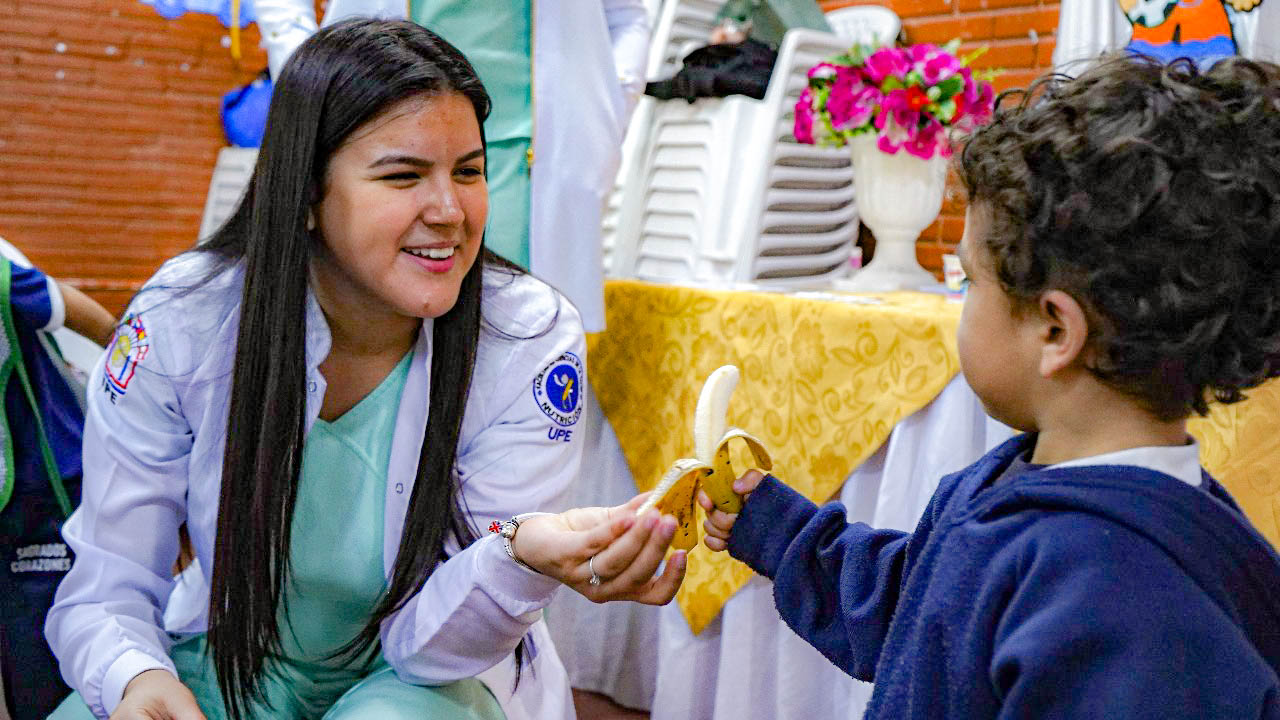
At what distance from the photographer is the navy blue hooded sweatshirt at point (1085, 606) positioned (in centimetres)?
70

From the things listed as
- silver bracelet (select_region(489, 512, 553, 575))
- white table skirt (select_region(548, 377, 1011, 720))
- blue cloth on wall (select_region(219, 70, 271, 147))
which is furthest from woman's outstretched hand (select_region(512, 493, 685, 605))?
blue cloth on wall (select_region(219, 70, 271, 147))

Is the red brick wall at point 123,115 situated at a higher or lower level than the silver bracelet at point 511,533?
higher

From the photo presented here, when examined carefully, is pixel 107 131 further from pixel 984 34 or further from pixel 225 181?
pixel 984 34

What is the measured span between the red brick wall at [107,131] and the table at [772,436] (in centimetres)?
167

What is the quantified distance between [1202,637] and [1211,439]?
0.81 m

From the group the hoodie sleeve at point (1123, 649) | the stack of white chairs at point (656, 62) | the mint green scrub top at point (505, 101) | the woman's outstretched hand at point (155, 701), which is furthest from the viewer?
the stack of white chairs at point (656, 62)

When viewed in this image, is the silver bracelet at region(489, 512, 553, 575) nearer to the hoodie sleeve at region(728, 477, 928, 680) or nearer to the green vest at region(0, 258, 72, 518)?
the hoodie sleeve at region(728, 477, 928, 680)

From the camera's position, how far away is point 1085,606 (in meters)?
0.71

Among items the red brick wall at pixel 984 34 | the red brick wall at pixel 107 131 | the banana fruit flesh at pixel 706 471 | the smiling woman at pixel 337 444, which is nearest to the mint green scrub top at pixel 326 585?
the smiling woman at pixel 337 444

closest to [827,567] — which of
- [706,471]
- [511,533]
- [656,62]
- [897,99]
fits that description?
[706,471]

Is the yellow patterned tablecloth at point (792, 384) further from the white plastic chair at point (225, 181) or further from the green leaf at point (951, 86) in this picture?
the white plastic chair at point (225, 181)

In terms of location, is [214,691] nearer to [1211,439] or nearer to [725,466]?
[725,466]

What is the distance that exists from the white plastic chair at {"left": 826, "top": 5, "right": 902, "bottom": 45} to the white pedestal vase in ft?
2.40

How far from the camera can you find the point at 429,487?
1.20 m
